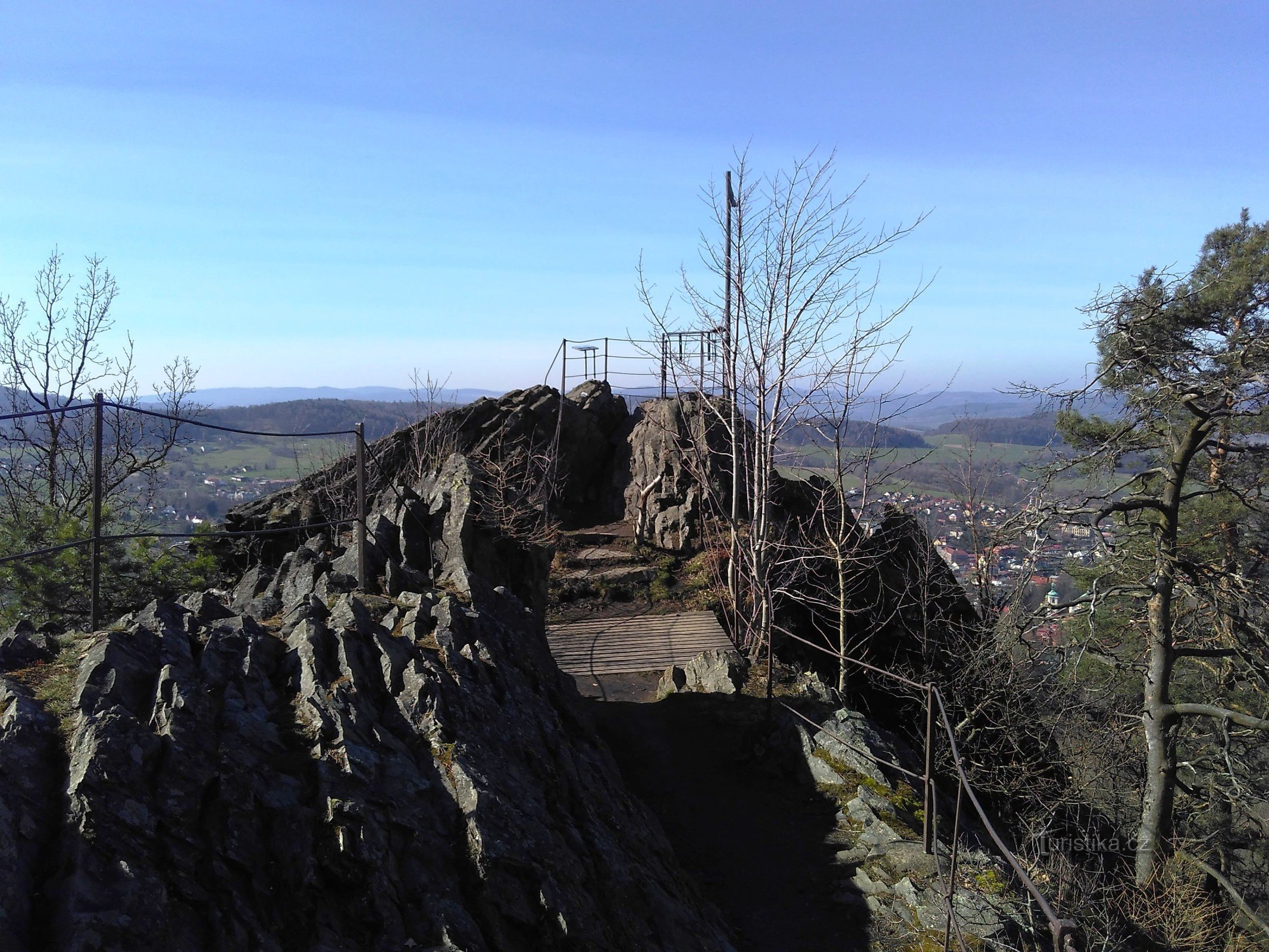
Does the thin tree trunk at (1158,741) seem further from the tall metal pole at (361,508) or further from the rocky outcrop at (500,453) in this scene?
the rocky outcrop at (500,453)

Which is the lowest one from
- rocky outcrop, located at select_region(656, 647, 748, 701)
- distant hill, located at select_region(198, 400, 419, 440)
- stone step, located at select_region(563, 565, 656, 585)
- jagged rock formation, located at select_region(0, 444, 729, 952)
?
rocky outcrop, located at select_region(656, 647, 748, 701)

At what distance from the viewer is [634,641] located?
1427 cm

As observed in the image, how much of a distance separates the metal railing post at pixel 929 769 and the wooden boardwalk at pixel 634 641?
6.07 metres

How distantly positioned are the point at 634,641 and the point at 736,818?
5940mm

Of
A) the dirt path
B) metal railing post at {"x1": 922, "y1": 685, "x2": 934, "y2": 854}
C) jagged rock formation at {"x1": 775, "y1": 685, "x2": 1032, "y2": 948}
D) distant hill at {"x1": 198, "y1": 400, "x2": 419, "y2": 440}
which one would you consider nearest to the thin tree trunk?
jagged rock formation at {"x1": 775, "y1": 685, "x2": 1032, "y2": 948}

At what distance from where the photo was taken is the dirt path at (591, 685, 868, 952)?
6746mm

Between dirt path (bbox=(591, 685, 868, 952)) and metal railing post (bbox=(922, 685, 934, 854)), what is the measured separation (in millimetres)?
→ 832

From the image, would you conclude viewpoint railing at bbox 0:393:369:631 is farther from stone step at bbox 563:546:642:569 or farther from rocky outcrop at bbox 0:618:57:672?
stone step at bbox 563:546:642:569

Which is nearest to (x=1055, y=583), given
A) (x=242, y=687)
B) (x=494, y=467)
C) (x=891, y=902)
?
(x=494, y=467)

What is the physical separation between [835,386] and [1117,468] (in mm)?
3566

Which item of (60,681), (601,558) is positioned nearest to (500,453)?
(601,558)

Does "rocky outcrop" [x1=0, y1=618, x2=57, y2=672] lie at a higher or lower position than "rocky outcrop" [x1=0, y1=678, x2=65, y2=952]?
higher

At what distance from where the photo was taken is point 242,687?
4.93 m

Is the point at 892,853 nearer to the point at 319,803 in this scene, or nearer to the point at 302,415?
the point at 319,803
